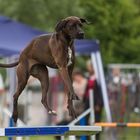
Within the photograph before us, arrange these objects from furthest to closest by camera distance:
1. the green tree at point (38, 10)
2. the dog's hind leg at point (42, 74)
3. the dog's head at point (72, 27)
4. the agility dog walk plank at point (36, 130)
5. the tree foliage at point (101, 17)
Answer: the tree foliage at point (101, 17) < the green tree at point (38, 10) < the dog's hind leg at point (42, 74) < the dog's head at point (72, 27) < the agility dog walk plank at point (36, 130)

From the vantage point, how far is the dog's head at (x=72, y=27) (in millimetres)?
7114

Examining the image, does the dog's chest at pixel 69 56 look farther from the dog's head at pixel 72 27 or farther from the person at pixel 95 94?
the person at pixel 95 94

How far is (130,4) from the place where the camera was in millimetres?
30641

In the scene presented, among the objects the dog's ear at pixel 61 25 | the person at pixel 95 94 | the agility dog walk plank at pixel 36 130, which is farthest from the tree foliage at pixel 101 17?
the agility dog walk plank at pixel 36 130

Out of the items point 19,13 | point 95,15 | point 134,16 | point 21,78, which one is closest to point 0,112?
point 21,78

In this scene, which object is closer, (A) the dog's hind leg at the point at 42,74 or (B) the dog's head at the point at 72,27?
(B) the dog's head at the point at 72,27

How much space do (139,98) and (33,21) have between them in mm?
12273

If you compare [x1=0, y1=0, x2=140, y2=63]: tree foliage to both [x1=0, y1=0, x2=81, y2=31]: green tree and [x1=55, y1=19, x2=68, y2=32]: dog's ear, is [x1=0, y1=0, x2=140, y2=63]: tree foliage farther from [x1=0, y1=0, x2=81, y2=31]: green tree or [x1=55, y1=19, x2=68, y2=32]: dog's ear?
[x1=55, y1=19, x2=68, y2=32]: dog's ear

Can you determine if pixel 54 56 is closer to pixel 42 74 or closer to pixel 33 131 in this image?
pixel 42 74

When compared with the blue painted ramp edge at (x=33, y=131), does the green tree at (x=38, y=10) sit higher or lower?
higher

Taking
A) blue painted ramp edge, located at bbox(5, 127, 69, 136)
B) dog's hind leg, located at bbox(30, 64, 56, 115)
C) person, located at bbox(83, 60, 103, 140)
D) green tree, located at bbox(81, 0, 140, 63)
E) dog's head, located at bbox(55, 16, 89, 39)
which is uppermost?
green tree, located at bbox(81, 0, 140, 63)

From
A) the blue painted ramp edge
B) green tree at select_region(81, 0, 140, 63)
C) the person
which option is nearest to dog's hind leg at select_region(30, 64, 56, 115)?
the blue painted ramp edge

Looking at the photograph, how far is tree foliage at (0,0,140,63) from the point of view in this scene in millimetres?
27559

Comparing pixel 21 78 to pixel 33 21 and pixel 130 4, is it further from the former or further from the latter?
pixel 130 4
